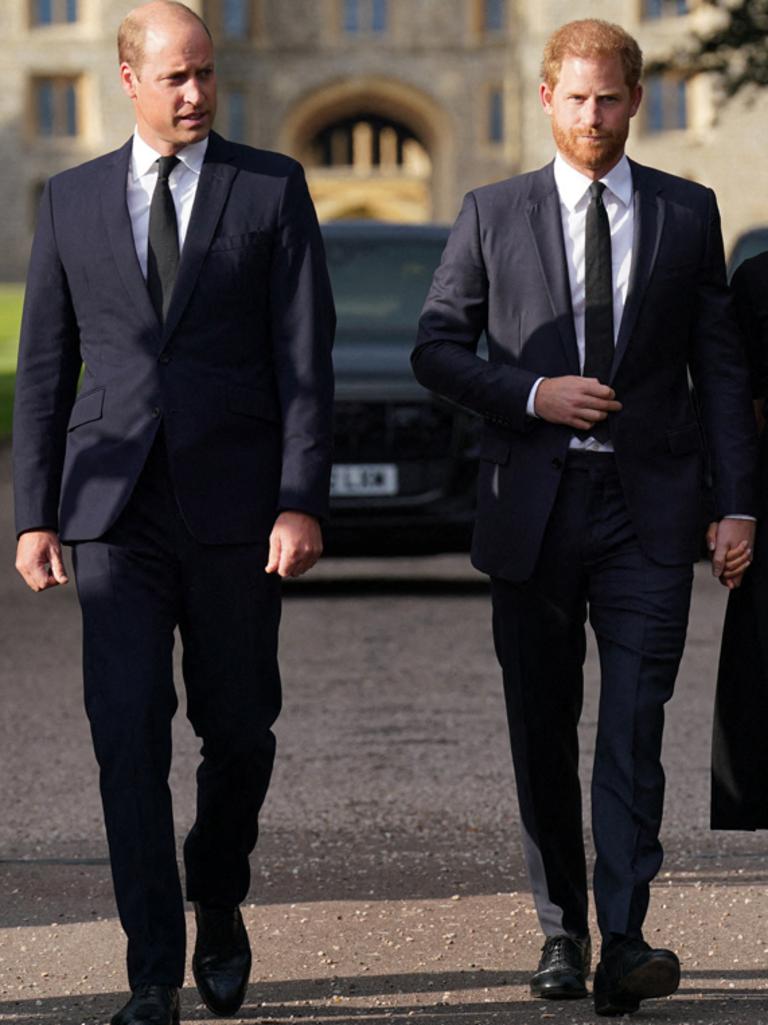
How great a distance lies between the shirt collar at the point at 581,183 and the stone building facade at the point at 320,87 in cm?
6255

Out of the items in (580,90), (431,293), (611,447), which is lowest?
(611,447)

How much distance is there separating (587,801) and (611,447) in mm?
2405

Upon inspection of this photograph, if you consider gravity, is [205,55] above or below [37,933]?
above

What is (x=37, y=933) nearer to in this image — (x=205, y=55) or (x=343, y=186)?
(x=205, y=55)

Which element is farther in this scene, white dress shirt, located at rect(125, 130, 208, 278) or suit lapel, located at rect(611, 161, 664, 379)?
suit lapel, located at rect(611, 161, 664, 379)

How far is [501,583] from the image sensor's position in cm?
482

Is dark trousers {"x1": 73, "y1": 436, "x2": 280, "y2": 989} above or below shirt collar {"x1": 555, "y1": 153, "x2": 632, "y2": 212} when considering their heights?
below

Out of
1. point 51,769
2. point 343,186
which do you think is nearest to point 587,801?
point 51,769

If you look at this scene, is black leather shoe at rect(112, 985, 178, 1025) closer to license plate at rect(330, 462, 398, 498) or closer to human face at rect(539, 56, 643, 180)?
human face at rect(539, 56, 643, 180)

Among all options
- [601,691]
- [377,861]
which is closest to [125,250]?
[601,691]

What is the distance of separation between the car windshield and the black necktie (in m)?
7.75

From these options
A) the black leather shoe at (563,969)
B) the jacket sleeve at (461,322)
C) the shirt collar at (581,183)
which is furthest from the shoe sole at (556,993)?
the shirt collar at (581,183)

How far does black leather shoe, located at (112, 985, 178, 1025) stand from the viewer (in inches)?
167

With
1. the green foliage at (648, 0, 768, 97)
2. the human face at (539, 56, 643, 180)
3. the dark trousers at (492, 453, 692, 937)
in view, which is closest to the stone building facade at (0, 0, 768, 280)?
the green foliage at (648, 0, 768, 97)
